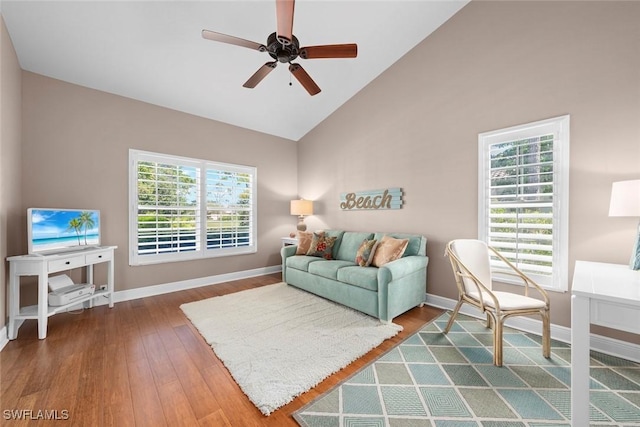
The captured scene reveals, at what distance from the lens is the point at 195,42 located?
2891mm

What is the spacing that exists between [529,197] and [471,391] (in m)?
2.02

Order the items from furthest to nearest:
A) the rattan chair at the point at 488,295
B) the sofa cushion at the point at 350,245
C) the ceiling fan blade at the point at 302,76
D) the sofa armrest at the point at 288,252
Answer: the sofa armrest at the point at 288,252, the sofa cushion at the point at 350,245, the ceiling fan blade at the point at 302,76, the rattan chair at the point at 488,295

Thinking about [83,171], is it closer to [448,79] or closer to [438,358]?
[438,358]

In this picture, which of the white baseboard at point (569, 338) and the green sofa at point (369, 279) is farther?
the green sofa at point (369, 279)

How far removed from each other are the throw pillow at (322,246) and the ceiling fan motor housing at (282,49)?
8.45ft

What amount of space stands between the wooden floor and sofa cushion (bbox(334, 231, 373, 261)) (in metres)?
1.18

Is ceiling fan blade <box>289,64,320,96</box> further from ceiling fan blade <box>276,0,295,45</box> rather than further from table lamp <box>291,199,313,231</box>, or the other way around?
table lamp <box>291,199,313,231</box>

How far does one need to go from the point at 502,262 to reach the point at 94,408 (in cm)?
374

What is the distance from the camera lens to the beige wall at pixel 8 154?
2.32 m

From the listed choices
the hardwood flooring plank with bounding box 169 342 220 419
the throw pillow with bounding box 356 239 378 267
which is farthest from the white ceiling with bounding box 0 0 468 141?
the hardwood flooring plank with bounding box 169 342 220 419

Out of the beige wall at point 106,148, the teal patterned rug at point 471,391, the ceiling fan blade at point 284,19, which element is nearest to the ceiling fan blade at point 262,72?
the ceiling fan blade at point 284,19

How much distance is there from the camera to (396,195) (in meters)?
3.73

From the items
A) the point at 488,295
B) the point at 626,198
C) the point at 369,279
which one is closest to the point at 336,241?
the point at 369,279

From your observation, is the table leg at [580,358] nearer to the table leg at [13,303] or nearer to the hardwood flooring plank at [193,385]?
the hardwood flooring plank at [193,385]
